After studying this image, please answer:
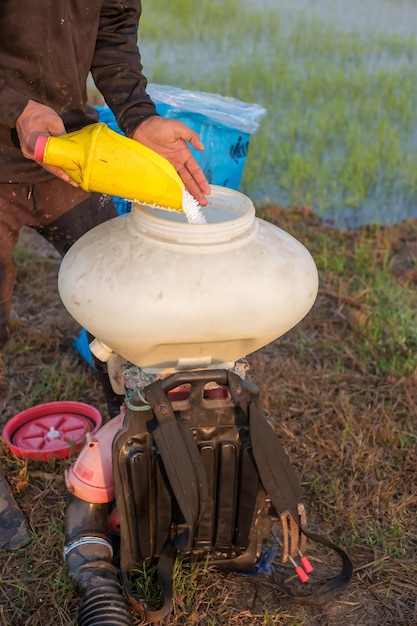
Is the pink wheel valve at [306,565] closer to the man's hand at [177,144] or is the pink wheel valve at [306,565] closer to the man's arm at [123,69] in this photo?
the man's hand at [177,144]

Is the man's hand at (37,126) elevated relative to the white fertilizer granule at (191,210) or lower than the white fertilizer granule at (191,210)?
elevated

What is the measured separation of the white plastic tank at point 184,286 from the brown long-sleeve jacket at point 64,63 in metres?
0.42

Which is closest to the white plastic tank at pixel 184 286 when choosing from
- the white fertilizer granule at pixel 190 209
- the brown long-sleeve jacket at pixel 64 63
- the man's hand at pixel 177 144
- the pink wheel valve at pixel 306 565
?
the white fertilizer granule at pixel 190 209

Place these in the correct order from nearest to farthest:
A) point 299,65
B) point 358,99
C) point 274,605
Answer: point 274,605
point 358,99
point 299,65

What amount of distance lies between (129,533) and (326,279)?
2.14 m

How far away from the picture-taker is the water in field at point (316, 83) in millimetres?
4836

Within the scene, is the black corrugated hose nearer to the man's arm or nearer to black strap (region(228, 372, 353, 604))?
black strap (region(228, 372, 353, 604))

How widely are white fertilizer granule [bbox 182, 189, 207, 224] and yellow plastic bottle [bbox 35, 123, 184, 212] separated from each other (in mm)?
40

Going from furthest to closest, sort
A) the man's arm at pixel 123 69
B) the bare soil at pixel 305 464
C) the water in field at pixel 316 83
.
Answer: the water in field at pixel 316 83 → the man's arm at pixel 123 69 → the bare soil at pixel 305 464

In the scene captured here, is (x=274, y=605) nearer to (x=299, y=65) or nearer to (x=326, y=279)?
(x=326, y=279)

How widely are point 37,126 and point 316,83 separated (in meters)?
4.80

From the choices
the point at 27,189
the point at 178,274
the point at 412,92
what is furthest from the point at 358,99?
the point at 178,274

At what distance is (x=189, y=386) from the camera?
1.76 metres

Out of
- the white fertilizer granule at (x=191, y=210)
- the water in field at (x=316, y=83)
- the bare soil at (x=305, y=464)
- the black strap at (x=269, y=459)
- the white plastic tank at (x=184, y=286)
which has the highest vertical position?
the white fertilizer granule at (x=191, y=210)
